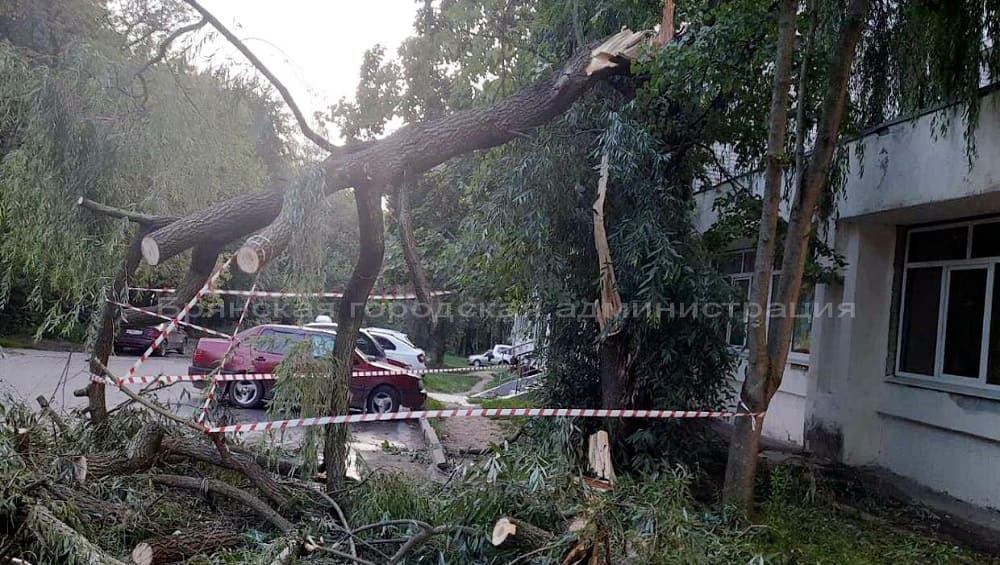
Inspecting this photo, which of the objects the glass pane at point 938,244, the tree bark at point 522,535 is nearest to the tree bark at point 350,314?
the tree bark at point 522,535

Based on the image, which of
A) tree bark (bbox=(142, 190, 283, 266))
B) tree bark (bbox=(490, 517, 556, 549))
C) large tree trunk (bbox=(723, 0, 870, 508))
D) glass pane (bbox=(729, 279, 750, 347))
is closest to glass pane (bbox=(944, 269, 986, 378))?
glass pane (bbox=(729, 279, 750, 347))

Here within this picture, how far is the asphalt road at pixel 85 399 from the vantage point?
620cm

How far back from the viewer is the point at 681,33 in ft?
26.4

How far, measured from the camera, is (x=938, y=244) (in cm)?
835

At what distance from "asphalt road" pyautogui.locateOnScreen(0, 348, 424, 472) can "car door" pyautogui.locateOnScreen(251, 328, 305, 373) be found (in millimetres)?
606

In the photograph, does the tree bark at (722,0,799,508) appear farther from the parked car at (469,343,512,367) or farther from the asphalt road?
the parked car at (469,343,512,367)

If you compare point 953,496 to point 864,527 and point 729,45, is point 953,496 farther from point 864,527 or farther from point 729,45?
point 729,45

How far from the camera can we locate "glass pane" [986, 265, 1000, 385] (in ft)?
23.7

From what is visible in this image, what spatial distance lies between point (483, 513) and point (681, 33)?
19.6ft

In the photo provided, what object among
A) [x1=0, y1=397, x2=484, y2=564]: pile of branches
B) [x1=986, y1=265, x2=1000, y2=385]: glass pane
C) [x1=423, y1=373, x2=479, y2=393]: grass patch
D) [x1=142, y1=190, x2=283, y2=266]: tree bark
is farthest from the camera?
[x1=423, y1=373, x2=479, y2=393]: grass patch

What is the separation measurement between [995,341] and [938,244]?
1.49 m

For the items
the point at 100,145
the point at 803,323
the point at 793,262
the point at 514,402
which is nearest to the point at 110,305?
the point at 100,145

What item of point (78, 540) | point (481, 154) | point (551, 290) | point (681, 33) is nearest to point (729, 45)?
point (681, 33)

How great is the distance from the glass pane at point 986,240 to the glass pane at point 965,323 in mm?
199
